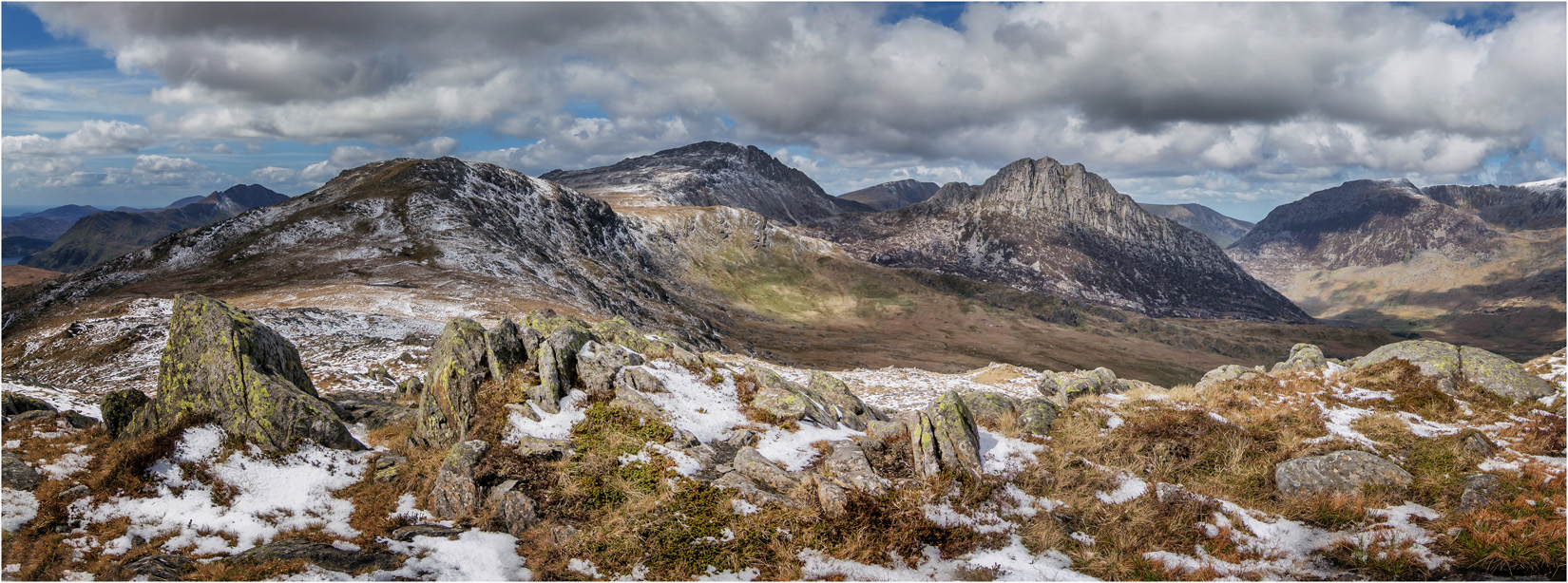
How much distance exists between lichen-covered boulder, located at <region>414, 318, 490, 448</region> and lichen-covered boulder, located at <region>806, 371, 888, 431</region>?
9276mm

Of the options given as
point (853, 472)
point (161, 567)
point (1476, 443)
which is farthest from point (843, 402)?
point (1476, 443)

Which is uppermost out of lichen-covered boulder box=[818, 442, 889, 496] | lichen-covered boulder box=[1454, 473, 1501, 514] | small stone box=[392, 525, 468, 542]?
lichen-covered boulder box=[818, 442, 889, 496]

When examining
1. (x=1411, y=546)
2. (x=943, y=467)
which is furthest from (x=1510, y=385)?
(x=943, y=467)

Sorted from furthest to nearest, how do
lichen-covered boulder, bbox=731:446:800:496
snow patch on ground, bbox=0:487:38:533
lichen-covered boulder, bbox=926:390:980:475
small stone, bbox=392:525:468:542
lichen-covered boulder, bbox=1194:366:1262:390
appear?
lichen-covered boulder, bbox=1194:366:1262:390, lichen-covered boulder, bbox=926:390:980:475, lichen-covered boulder, bbox=731:446:800:496, small stone, bbox=392:525:468:542, snow patch on ground, bbox=0:487:38:533

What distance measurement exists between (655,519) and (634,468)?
5.98 feet

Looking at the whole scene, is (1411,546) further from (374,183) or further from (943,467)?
(374,183)

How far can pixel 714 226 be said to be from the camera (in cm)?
19362

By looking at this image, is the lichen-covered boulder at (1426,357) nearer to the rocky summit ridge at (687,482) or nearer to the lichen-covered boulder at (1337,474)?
the rocky summit ridge at (687,482)

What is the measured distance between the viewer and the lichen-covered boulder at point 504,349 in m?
14.8

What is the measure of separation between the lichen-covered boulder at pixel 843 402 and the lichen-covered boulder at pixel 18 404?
19.4m

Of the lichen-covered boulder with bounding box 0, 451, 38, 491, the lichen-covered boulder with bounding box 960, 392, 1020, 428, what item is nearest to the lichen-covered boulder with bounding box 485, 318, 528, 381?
the lichen-covered boulder with bounding box 0, 451, 38, 491

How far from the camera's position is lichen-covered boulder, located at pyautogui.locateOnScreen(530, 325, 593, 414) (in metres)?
14.0

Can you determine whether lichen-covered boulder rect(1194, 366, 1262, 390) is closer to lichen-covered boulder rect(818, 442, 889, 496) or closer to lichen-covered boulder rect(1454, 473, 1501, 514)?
lichen-covered boulder rect(1454, 473, 1501, 514)

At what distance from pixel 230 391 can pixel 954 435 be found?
52.1 feet
